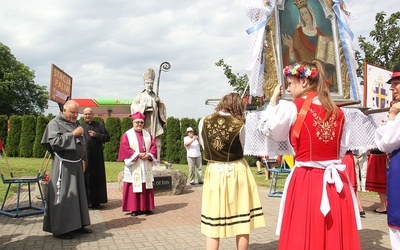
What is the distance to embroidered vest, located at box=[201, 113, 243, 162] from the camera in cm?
380

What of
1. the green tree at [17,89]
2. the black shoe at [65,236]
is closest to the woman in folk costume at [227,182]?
the black shoe at [65,236]

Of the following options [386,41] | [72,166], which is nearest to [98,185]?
[72,166]

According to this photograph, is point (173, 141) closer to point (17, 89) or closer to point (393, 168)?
point (393, 168)

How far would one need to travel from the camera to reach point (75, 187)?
5277mm

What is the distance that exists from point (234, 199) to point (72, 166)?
2.76m

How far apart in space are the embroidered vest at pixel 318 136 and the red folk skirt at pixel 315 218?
133 millimetres

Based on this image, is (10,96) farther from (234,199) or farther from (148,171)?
(234,199)

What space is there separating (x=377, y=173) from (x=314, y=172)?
4733mm

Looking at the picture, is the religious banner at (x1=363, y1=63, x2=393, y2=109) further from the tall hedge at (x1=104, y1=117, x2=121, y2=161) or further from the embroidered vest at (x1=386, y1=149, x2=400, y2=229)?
the tall hedge at (x1=104, y1=117, x2=121, y2=161)

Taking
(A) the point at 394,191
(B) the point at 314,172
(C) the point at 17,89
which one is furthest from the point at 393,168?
(C) the point at 17,89

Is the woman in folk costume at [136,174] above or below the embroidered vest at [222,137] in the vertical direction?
below

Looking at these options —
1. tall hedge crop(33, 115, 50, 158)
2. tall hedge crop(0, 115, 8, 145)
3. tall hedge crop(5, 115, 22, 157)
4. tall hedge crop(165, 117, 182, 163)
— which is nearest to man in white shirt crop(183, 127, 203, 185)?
tall hedge crop(165, 117, 182, 163)

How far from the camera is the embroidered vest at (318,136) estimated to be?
2.80 meters

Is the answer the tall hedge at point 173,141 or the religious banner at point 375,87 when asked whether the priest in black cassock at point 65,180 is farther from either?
the tall hedge at point 173,141
